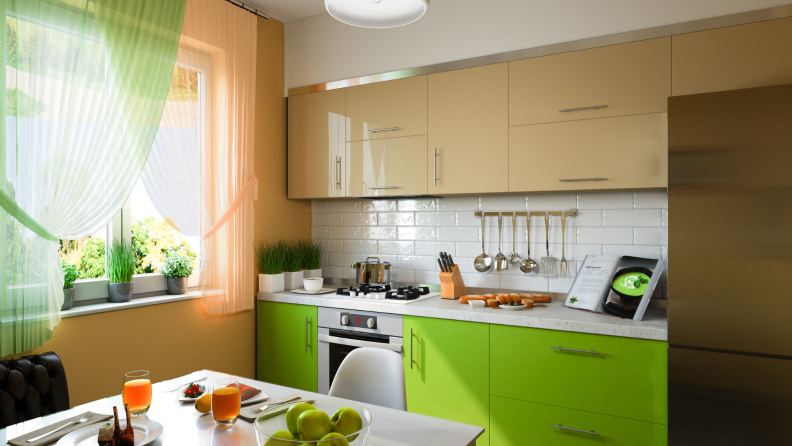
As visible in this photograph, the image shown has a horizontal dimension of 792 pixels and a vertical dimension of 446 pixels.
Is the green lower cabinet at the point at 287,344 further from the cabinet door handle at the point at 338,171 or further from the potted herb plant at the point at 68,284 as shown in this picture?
the potted herb plant at the point at 68,284

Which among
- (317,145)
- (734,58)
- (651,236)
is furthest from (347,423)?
(317,145)

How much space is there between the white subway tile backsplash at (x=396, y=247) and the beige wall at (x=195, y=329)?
67 centimetres

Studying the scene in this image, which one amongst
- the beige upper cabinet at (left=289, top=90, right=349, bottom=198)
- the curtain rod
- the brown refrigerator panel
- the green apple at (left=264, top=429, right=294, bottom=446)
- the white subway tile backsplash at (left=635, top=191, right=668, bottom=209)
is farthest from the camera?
the beige upper cabinet at (left=289, top=90, right=349, bottom=198)

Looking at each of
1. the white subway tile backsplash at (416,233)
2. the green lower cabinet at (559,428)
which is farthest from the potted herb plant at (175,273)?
the green lower cabinet at (559,428)

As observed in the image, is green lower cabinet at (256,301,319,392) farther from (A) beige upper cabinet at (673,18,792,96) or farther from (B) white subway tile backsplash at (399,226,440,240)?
(A) beige upper cabinet at (673,18,792,96)

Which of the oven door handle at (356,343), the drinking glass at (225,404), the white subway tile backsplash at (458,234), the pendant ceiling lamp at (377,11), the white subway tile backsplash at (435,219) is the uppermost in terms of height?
the pendant ceiling lamp at (377,11)

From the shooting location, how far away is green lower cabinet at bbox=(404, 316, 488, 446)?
255 centimetres

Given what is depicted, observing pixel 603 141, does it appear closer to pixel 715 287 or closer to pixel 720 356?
pixel 715 287

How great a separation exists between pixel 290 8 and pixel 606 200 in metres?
2.43

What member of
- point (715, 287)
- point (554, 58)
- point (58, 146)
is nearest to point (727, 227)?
point (715, 287)

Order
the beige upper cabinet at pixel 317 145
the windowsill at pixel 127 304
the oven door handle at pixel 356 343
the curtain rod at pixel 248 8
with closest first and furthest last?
the windowsill at pixel 127 304 → the oven door handle at pixel 356 343 → the curtain rod at pixel 248 8 → the beige upper cabinet at pixel 317 145

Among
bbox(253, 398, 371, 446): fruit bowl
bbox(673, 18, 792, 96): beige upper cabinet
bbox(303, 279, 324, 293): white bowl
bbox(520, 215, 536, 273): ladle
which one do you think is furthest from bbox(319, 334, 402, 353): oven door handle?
bbox(673, 18, 792, 96): beige upper cabinet

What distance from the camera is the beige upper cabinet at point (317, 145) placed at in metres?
3.42

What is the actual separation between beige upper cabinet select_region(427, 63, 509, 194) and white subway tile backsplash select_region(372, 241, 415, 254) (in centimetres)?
56
